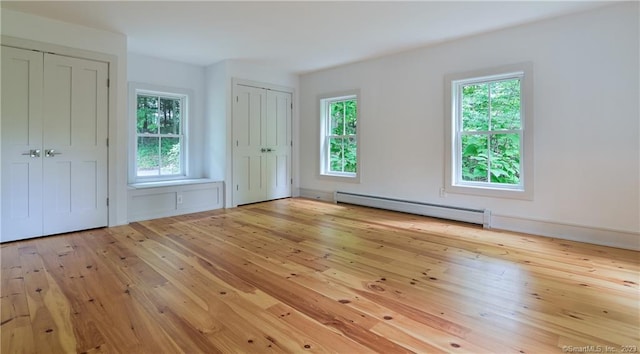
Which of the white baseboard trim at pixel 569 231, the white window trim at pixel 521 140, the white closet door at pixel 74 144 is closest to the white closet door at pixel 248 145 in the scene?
the white closet door at pixel 74 144

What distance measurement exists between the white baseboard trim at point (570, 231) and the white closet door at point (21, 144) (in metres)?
5.38

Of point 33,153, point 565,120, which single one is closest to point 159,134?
point 33,153

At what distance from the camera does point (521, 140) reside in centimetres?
388

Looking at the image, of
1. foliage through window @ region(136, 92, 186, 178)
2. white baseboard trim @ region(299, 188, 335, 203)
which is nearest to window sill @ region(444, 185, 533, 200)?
white baseboard trim @ region(299, 188, 335, 203)

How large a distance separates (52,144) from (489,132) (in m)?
5.20

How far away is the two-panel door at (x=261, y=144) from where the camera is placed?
5586 mm

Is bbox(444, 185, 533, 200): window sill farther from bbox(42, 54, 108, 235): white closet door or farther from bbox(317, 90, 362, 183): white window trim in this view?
bbox(42, 54, 108, 235): white closet door

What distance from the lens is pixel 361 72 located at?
18.0 feet

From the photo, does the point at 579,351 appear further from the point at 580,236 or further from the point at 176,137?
the point at 176,137

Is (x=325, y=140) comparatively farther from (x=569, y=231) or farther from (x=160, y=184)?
(x=569, y=231)

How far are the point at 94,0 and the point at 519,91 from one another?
472 cm

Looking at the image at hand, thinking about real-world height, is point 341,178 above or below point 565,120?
below

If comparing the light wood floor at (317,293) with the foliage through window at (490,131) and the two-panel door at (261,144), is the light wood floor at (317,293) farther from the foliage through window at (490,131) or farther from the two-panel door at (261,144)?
the two-panel door at (261,144)

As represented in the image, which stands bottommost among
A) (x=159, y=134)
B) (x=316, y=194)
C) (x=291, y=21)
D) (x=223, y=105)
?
(x=316, y=194)
